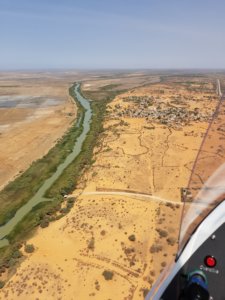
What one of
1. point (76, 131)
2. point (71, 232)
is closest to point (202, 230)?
point (71, 232)

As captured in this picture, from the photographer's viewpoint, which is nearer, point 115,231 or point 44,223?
point 115,231

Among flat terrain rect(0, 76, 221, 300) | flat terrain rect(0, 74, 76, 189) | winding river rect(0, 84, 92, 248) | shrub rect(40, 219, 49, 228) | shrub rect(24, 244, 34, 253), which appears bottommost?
flat terrain rect(0, 74, 76, 189)

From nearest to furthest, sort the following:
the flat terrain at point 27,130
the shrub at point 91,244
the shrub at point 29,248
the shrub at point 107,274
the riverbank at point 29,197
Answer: the shrub at point 107,274 < the shrub at point 91,244 < the shrub at point 29,248 < the riverbank at point 29,197 < the flat terrain at point 27,130

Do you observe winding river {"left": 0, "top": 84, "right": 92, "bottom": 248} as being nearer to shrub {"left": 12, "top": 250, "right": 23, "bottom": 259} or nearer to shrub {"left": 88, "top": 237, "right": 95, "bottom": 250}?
shrub {"left": 12, "top": 250, "right": 23, "bottom": 259}

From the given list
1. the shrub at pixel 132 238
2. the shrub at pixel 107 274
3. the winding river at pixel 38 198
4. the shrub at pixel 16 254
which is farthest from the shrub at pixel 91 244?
the winding river at pixel 38 198

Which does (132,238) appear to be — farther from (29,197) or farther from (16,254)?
(29,197)

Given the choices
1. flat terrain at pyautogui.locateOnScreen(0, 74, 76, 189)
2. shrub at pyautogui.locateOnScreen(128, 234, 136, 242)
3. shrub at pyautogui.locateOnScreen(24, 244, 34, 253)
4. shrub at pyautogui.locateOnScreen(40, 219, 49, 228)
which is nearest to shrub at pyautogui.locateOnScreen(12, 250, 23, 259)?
shrub at pyautogui.locateOnScreen(24, 244, 34, 253)

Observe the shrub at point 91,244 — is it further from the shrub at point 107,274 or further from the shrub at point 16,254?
the shrub at point 16,254

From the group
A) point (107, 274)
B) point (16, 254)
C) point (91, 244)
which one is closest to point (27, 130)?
point (16, 254)

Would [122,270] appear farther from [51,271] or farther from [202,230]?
[202,230]
